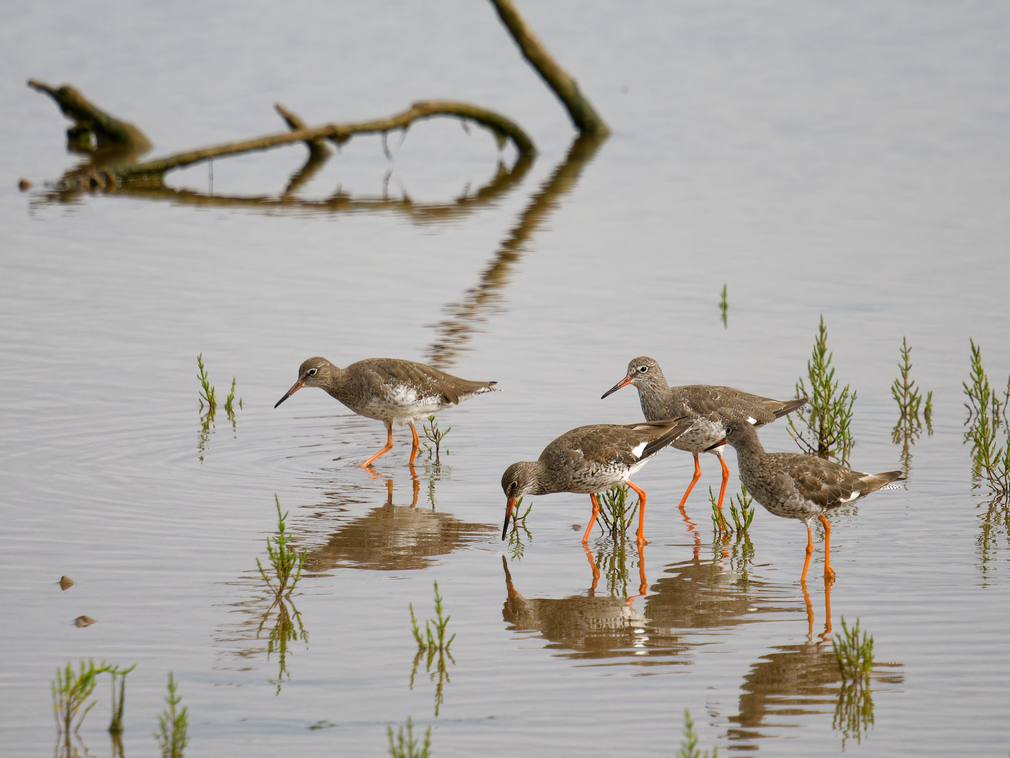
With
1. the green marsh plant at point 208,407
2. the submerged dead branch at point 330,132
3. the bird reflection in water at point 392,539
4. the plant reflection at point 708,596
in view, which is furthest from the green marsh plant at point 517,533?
the submerged dead branch at point 330,132

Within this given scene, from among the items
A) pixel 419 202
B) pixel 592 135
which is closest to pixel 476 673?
pixel 419 202

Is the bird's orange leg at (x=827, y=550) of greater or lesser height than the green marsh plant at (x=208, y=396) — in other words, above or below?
below

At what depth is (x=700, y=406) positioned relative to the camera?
11141mm

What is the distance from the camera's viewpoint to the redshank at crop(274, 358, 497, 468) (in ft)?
39.9

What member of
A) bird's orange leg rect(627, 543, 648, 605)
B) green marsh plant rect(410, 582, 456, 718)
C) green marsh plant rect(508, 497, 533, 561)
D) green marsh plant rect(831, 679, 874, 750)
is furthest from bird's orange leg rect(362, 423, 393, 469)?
green marsh plant rect(831, 679, 874, 750)

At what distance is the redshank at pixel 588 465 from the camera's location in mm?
9781

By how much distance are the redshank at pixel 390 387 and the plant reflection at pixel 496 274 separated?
55.9 inches

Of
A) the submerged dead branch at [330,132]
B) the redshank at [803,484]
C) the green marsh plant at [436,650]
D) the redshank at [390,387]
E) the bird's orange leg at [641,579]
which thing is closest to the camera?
the green marsh plant at [436,650]

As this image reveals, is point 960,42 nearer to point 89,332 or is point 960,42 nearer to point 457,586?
point 89,332

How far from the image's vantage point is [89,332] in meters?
14.9

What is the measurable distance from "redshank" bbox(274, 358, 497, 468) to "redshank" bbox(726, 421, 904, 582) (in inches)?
144

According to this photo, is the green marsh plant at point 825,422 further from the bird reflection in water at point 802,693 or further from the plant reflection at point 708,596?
the bird reflection in water at point 802,693

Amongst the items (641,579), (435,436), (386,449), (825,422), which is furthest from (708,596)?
(386,449)

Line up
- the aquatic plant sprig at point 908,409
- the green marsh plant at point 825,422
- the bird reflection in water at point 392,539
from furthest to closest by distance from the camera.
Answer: the aquatic plant sprig at point 908,409 → the green marsh plant at point 825,422 → the bird reflection in water at point 392,539
